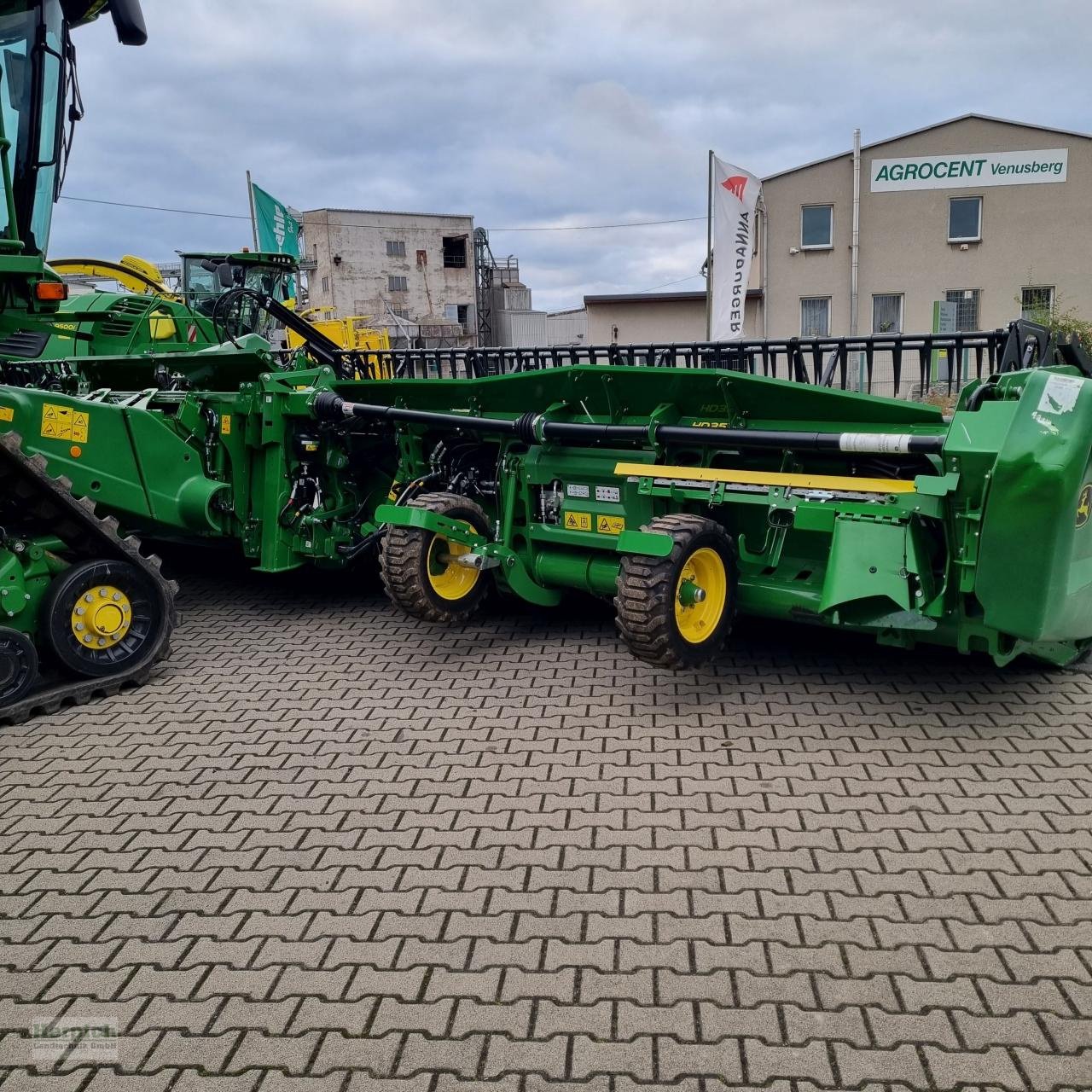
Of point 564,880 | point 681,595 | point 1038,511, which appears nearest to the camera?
point 564,880

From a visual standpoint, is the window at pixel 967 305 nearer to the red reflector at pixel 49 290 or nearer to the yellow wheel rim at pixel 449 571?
the yellow wheel rim at pixel 449 571

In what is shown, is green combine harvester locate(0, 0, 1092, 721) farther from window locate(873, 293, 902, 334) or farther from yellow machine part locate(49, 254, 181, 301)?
window locate(873, 293, 902, 334)

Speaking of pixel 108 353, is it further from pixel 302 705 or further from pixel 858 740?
pixel 858 740

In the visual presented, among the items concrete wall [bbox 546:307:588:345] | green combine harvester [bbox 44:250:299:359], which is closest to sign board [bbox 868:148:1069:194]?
concrete wall [bbox 546:307:588:345]

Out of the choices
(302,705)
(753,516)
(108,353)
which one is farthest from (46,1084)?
(108,353)

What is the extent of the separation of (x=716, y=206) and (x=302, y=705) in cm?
1028

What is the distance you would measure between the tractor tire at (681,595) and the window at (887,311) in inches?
937

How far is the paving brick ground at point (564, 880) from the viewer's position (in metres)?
2.31

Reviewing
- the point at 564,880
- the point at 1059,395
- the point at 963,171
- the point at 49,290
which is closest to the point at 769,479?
the point at 1059,395

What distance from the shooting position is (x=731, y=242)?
1299cm

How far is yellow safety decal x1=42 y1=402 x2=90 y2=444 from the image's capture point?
487 cm

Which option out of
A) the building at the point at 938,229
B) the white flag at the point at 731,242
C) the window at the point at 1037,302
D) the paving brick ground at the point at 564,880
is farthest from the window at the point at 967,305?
the paving brick ground at the point at 564,880

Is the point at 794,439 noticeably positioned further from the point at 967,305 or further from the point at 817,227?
the point at 967,305

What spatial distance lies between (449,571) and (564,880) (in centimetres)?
230
